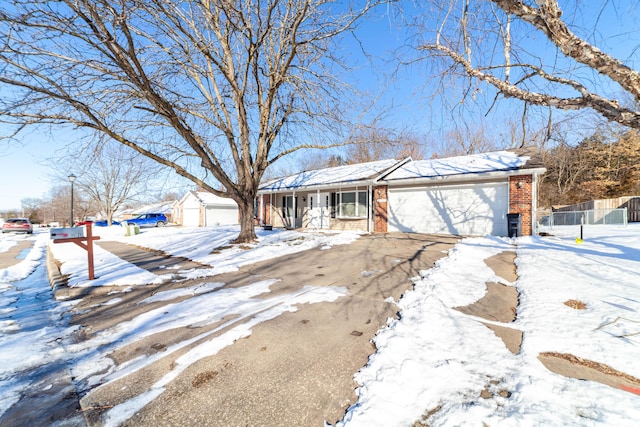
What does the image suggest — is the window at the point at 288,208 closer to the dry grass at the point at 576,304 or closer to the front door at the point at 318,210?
the front door at the point at 318,210

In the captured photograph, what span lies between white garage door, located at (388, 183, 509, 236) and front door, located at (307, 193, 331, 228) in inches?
150

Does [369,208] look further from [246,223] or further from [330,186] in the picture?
[246,223]

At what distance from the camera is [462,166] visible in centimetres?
1206

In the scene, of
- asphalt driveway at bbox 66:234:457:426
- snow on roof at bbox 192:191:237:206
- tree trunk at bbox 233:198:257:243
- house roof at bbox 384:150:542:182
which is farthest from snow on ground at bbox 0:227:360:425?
snow on roof at bbox 192:191:237:206

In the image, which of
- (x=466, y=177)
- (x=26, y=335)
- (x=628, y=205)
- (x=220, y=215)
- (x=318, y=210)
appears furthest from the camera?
(x=220, y=215)

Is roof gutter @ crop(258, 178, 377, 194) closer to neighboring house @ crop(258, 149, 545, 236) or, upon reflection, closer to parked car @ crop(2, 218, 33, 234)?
neighboring house @ crop(258, 149, 545, 236)

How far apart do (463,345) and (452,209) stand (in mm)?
10150

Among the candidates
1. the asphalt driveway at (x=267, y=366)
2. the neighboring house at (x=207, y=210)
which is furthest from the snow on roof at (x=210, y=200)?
the asphalt driveway at (x=267, y=366)

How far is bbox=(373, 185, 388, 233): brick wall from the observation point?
1345 cm

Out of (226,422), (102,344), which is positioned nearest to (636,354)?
(226,422)

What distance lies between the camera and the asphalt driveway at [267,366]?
1.95 m

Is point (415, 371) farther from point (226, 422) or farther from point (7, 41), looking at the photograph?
point (7, 41)

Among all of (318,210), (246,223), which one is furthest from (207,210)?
(246,223)

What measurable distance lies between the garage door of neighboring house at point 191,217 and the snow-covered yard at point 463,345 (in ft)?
82.6
